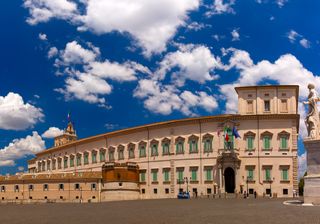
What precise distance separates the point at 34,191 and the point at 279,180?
1623 inches

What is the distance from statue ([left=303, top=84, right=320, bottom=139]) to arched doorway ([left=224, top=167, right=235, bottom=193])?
3358 cm

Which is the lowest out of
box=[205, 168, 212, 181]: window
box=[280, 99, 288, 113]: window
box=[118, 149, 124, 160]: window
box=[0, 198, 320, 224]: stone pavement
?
box=[205, 168, 212, 181]: window

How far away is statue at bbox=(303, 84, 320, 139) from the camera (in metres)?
29.1

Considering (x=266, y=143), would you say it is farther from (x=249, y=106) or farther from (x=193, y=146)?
(x=193, y=146)

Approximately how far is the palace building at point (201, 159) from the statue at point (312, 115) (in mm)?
30972

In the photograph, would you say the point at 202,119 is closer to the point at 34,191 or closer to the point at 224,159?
the point at 224,159

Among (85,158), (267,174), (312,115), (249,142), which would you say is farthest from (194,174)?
(312,115)

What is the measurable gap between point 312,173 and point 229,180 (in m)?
35.4

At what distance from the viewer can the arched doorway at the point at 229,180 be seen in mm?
62875

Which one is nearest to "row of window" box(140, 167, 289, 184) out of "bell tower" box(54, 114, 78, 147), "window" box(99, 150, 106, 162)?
"window" box(99, 150, 106, 162)

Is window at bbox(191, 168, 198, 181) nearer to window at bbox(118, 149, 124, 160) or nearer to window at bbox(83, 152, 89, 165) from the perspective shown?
window at bbox(118, 149, 124, 160)

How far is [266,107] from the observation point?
207 ft

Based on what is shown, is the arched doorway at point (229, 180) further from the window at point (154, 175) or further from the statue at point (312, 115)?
the statue at point (312, 115)

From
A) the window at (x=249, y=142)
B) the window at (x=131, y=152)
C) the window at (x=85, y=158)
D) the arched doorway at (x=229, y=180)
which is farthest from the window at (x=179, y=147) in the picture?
the window at (x=85, y=158)
